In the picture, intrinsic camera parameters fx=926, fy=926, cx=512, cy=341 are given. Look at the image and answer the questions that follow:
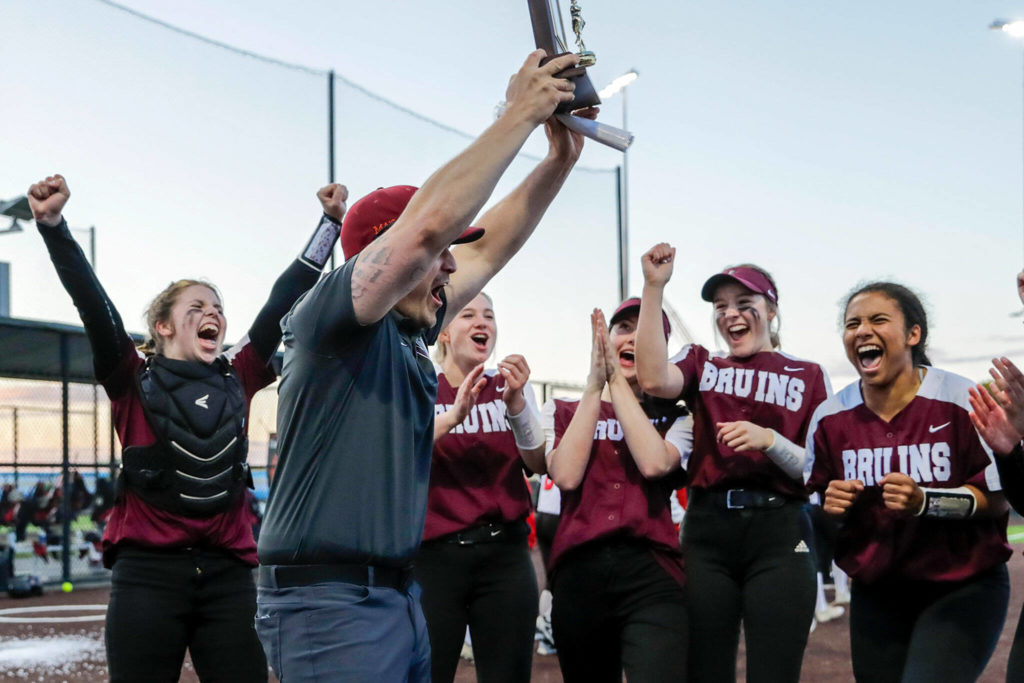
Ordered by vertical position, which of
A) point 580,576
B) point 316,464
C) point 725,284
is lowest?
point 580,576

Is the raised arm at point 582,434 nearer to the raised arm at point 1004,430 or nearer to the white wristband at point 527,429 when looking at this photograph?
the white wristband at point 527,429

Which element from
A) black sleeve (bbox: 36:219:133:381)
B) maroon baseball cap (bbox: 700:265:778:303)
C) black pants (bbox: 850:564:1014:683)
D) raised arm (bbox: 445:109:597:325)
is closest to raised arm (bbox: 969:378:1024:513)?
black pants (bbox: 850:564:1014:683)

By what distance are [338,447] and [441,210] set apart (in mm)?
593

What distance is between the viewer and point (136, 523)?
11.4 ft

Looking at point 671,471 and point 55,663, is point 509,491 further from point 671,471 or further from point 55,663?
point 55,663

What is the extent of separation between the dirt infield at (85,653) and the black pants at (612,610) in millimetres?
2964

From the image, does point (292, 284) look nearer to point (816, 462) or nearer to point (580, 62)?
point (580, 62)

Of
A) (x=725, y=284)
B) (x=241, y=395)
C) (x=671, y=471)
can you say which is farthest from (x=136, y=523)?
(x=725, y=284)

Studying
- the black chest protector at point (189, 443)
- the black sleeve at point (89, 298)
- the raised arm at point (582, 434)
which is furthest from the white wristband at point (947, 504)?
the black sleeve at point (89, 298)

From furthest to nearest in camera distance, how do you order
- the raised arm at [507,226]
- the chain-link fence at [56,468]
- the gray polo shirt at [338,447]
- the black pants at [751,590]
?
the chain-link fence at [56,468] < the black pants at [751,590] < the raised arm at [507,226] < the gray polo shirt at [338,447]

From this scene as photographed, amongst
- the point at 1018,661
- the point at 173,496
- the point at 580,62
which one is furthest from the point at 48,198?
the point at 1018,661

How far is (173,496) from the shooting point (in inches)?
139

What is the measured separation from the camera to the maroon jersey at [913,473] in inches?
130

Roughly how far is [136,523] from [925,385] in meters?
3.03
